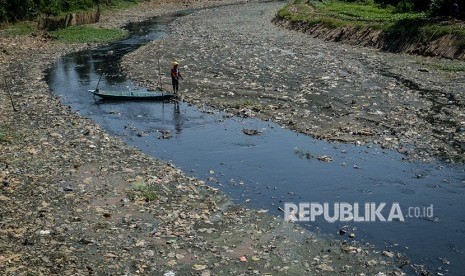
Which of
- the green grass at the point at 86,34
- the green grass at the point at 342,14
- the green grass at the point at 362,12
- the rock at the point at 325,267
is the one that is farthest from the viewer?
the green grass at the point at 86,34

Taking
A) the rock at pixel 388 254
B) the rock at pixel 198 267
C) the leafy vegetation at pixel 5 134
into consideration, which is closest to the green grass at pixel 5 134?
the leafy vegetation at pixel 5 134

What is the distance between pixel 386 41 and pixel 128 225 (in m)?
35.7

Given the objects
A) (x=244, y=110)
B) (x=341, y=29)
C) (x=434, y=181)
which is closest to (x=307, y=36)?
(x=341, y=29)

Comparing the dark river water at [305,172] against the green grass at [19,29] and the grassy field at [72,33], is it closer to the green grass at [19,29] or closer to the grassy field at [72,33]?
the grassy field at [72,33]

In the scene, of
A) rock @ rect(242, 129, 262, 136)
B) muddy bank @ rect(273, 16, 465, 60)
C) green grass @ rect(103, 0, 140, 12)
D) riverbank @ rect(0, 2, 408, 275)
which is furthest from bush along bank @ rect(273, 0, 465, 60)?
riverbank @ rect(0, 2, 408, 275)

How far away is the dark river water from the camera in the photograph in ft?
51.2

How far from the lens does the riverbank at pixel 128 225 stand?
13.5m

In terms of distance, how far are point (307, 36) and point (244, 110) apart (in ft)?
95.9

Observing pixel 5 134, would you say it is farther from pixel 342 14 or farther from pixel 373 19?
pixel 342 14

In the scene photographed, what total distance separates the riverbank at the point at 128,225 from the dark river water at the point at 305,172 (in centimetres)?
108

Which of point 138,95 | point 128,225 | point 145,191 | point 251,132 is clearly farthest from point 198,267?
point 138,95

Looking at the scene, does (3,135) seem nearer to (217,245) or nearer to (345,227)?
(217,245)

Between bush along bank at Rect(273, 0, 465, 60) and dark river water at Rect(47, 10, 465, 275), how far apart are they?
21243 mm

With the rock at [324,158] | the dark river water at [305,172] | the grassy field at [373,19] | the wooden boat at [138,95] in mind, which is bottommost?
the dark river water at [305,172]
